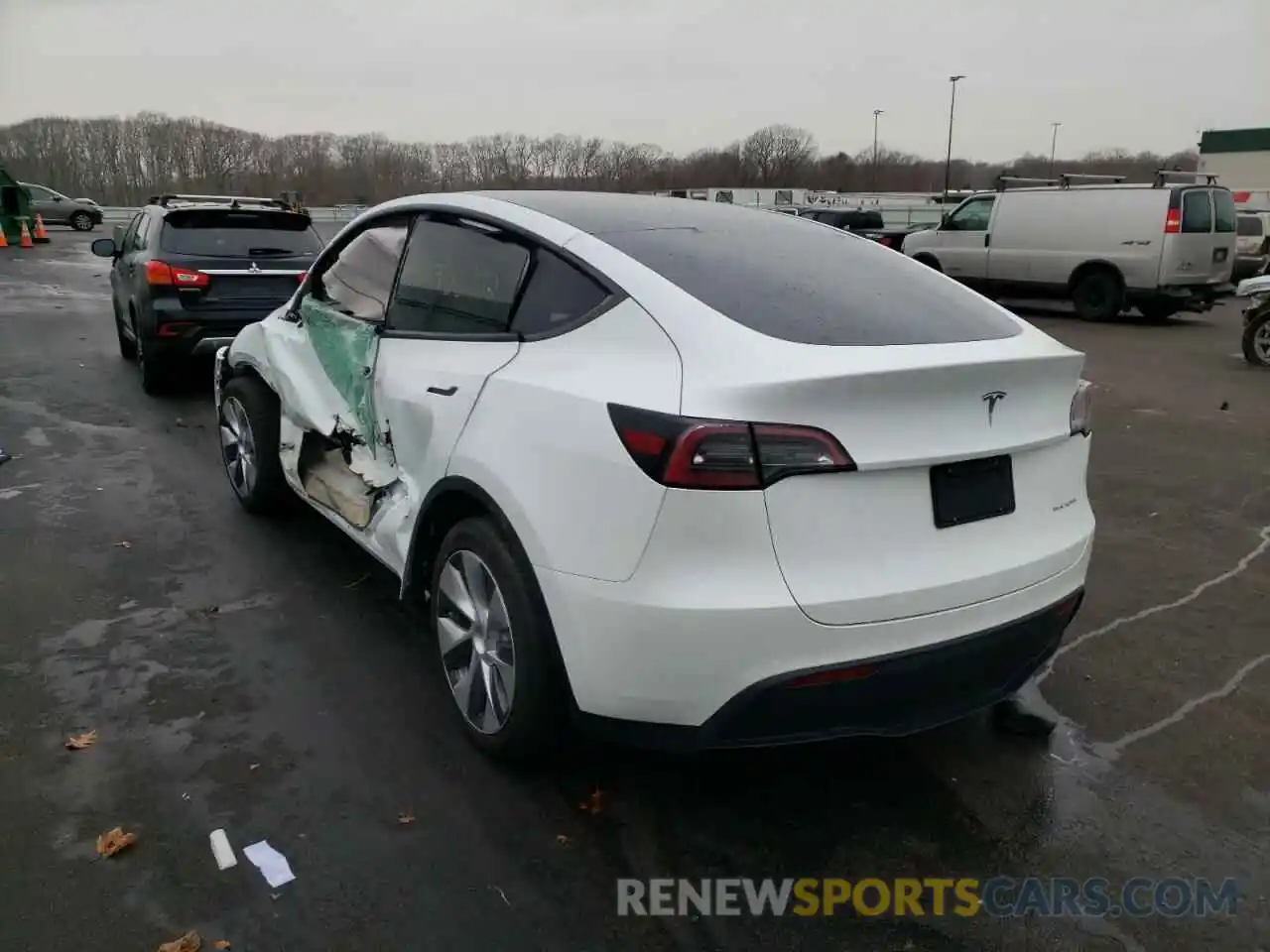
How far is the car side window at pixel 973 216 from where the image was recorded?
17078mm

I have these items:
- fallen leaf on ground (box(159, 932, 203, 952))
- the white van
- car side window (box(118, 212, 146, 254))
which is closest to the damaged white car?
fallen leaf on ground (box(159, 932, 203, 952))

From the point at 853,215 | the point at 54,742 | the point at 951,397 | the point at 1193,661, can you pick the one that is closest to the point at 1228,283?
the point at 853,215

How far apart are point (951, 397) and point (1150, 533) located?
11.7ft

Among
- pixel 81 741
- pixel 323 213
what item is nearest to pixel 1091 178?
pixel 81 741

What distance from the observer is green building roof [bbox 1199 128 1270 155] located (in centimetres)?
5444

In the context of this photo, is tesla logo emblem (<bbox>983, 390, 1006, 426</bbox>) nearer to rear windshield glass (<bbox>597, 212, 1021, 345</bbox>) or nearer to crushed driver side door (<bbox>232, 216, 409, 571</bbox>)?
rear windshield glass (<bbox>597, 212, 1021, 345</bbox>)

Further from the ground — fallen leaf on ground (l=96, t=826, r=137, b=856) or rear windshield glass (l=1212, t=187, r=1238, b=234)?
rear windshield glass (l=1212, t=187, r=1238, b=234)

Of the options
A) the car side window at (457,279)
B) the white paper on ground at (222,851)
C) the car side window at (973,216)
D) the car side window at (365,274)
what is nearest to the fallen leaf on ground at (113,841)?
the white paper on ground at (222,851)

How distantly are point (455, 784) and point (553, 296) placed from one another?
152cm

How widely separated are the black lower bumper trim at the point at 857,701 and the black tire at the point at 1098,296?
14843mm

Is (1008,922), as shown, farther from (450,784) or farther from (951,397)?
(450,784)

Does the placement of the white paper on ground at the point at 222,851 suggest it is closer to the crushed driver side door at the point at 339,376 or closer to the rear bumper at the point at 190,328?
the crushed driver side door at the point at 339,376

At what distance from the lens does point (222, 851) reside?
2.62 metres

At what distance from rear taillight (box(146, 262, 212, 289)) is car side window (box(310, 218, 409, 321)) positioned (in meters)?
3.86
